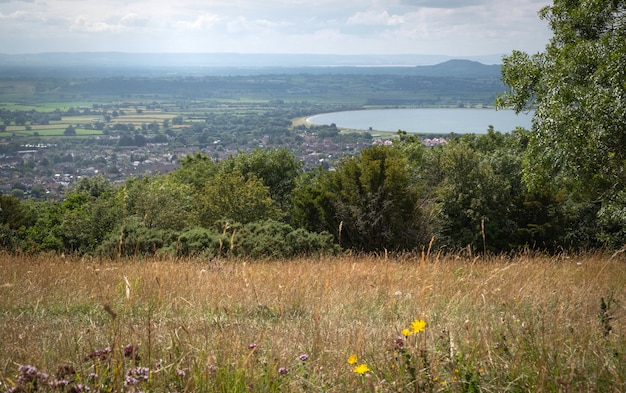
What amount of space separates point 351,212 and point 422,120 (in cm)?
14433

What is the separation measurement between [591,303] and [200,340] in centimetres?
341

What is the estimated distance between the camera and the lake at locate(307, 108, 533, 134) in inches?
5768

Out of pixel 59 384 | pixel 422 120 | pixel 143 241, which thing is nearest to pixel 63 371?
pixel 59 384

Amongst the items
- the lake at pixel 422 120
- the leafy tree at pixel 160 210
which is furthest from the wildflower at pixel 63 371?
the lake at pixel 422 120

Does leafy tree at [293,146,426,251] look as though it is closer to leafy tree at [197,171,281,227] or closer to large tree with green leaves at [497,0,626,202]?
leafy tree at [197,171,281,227]

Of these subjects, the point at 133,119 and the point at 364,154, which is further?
the point at 133,119

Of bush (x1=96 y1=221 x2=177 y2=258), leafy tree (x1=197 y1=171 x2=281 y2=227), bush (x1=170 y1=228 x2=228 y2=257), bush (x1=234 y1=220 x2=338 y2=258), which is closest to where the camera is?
bush (x1=170 y1=228 x2=228 y2=257)

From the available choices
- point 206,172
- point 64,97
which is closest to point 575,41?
point 206,172

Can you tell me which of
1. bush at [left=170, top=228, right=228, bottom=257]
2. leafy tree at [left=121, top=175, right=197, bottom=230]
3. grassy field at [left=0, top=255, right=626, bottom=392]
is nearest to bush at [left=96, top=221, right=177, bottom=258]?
bush at [left=170, top=228, right=228, bottom=257]

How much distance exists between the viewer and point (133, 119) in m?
161

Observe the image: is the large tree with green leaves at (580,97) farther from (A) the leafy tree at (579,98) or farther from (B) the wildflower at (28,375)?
(B) the wildflower at (28,375)

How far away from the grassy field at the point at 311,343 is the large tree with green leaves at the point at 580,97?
6.87 m

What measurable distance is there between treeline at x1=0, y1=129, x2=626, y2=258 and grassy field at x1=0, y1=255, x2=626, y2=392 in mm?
8028

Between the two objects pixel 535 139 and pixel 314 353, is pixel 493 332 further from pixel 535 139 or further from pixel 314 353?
pixel 535 139
